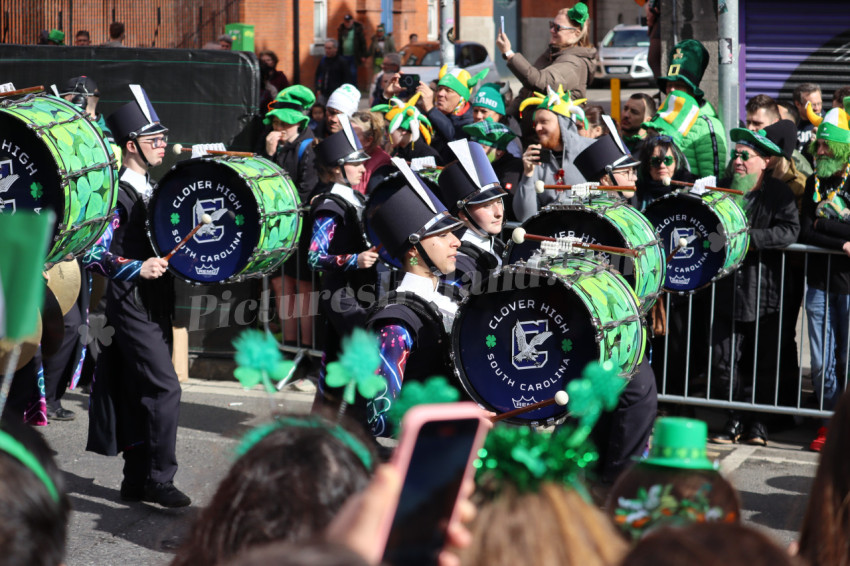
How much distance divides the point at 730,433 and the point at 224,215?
324 centimetres

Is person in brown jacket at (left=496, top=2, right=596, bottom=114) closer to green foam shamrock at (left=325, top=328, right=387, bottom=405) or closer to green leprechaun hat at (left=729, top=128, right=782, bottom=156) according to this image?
green leprechaun hat at (left=729, top=128, right=782, bottom=156)

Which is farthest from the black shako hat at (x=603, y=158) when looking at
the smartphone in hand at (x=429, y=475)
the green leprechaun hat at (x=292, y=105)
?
the smartphone in hand at (x=429, y=475)

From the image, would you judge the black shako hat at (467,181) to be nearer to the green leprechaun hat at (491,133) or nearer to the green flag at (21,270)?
the green leprechaun hat at (491,133)

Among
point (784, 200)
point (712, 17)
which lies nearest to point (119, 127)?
point (784, 200)

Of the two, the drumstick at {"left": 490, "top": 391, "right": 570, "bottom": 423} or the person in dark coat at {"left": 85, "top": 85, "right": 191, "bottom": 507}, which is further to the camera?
the person in dark coat at {"left": 85, "top": 85, "right": 191, "bottom": 507}

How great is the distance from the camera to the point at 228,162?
20.0 ft

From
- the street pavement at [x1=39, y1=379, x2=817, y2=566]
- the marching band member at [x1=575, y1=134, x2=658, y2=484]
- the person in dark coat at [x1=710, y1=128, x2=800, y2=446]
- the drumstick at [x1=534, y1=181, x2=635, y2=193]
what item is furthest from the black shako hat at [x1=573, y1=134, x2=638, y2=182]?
the marching band member at [x1=575, y1=134, x2=658, y2=484]

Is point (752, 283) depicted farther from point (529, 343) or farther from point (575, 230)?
point (529, 343)

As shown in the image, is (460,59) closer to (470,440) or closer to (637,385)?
(637,385)

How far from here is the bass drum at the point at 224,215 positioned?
5.90 m

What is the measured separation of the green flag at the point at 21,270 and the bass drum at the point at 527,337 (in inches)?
99.7

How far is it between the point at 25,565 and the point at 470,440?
0.64 m

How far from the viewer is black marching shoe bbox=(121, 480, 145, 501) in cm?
563

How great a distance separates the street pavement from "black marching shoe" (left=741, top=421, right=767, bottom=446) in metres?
0.07
